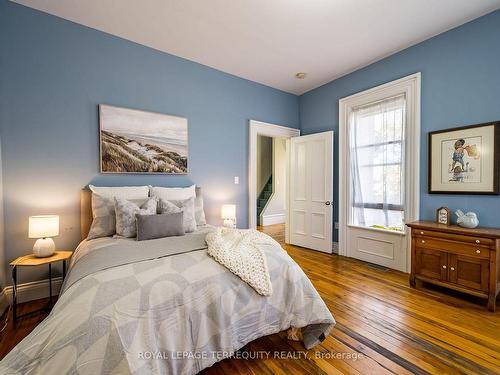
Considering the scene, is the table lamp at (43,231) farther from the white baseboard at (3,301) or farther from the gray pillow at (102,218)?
the white baseboard at (3,301)

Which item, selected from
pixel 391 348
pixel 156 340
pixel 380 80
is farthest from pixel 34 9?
pixel 391 348

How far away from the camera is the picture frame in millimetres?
2523

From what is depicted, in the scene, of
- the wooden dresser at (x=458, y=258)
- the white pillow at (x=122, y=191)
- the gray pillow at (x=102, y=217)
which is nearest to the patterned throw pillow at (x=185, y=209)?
the white pillow at (x=122, y=191)

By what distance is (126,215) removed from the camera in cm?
215

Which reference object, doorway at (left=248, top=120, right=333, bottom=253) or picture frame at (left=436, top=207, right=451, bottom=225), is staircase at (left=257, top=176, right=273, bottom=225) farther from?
picture frame at (left=436, top=207, right=451, bottom=225)

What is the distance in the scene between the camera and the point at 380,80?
323cm

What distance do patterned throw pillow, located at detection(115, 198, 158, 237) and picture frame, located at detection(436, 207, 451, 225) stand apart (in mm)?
3228

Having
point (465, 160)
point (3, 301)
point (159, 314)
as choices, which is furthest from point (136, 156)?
point (465, 160)

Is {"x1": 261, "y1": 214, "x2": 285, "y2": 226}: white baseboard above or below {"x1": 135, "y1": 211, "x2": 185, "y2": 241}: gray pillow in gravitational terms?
below

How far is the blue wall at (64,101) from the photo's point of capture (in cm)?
218

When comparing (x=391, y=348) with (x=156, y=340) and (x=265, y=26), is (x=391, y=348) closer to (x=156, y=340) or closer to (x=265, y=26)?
(x=156, y=340)

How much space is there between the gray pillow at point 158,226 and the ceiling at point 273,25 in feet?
6.85

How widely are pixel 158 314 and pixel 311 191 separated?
11.0 feet

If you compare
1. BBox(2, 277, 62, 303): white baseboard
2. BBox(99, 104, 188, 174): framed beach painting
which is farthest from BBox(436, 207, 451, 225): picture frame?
BBox(2, 277, 62, 303): white baseboard
